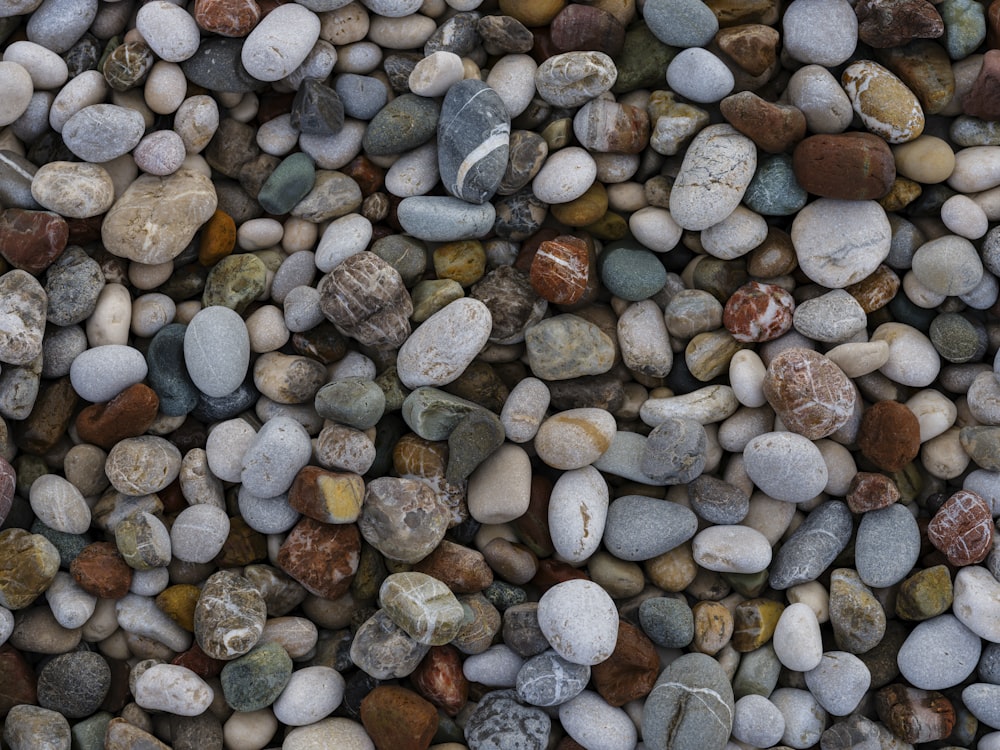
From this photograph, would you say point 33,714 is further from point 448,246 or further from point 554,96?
point 554,96

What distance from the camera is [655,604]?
5.00 feet

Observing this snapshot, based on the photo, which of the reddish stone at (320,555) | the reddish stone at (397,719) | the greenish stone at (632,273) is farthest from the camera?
the greenish stone at (632,273)

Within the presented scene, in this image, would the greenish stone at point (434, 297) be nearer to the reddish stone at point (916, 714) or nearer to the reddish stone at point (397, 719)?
the reddish stone at point (397, 719)

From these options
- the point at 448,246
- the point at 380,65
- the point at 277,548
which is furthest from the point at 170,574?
the point at 380,65

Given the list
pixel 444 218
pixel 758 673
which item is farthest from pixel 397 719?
pixel 444 218

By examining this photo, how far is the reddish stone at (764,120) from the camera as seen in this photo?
1.54 m

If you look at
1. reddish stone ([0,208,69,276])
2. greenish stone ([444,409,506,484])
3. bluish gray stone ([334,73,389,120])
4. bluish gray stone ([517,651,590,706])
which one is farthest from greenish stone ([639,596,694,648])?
reddish stone ([0,208,69,276])

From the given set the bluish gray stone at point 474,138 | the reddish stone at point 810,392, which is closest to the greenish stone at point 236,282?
the bluish gray stone at point 474,138

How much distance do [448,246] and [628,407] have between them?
1.48 feet

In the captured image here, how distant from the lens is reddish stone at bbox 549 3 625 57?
1609 mm

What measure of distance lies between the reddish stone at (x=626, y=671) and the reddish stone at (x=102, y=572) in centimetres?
81

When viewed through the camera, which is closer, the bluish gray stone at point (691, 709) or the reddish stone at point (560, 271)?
the bluish gray stone at point (691, 709)

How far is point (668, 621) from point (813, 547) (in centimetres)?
29

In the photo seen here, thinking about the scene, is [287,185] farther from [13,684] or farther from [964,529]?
→ [964,529]
